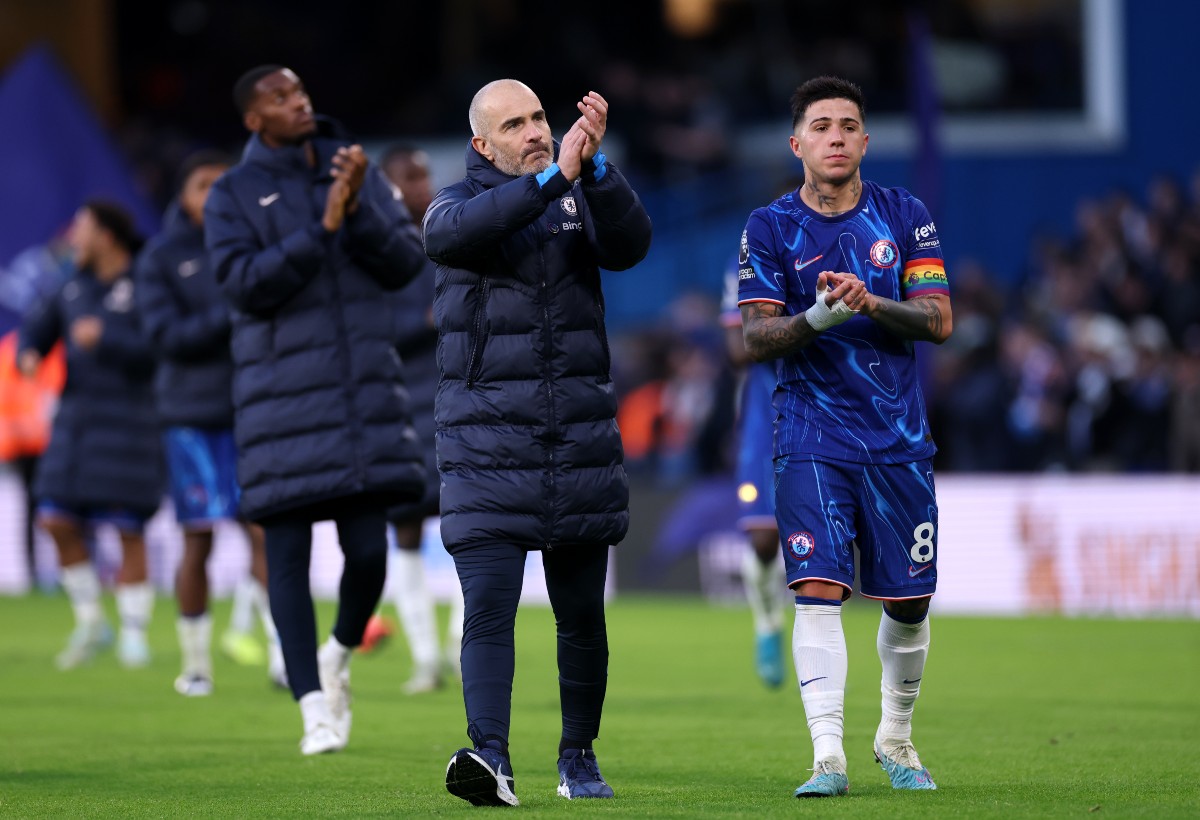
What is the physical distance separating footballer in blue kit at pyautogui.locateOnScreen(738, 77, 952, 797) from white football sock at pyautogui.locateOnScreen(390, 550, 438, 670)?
14.2ft

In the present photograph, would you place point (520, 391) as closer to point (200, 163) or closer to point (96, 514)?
point (200, 163)

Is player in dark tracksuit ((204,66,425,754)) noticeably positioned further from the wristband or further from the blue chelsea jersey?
the wristband

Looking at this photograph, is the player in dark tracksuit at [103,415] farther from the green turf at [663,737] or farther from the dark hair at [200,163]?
the dark hair at [200,163]

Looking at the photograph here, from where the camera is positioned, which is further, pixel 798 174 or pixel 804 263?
pixel 798 174

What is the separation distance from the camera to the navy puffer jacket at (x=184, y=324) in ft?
33.5

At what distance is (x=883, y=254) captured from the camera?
6383 mm

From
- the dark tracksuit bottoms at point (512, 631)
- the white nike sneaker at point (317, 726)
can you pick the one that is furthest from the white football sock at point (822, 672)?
the white nike sneaker at point (317, 726)

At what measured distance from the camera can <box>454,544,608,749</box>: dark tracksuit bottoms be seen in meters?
6.21

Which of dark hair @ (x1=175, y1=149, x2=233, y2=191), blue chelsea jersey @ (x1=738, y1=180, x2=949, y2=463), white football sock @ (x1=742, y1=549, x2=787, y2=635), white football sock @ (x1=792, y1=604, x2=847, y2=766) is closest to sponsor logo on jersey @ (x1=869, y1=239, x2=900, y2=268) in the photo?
blue chelsea jersey @ (x1=738, y1=180, x2=949, y2=463)

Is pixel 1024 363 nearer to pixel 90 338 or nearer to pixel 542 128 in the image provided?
pixel 90 338

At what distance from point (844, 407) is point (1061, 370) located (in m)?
12.2

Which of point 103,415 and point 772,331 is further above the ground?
point 772,331

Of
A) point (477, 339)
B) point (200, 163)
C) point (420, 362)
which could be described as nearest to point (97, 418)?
point (200, 163)

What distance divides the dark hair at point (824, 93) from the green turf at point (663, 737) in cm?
220
